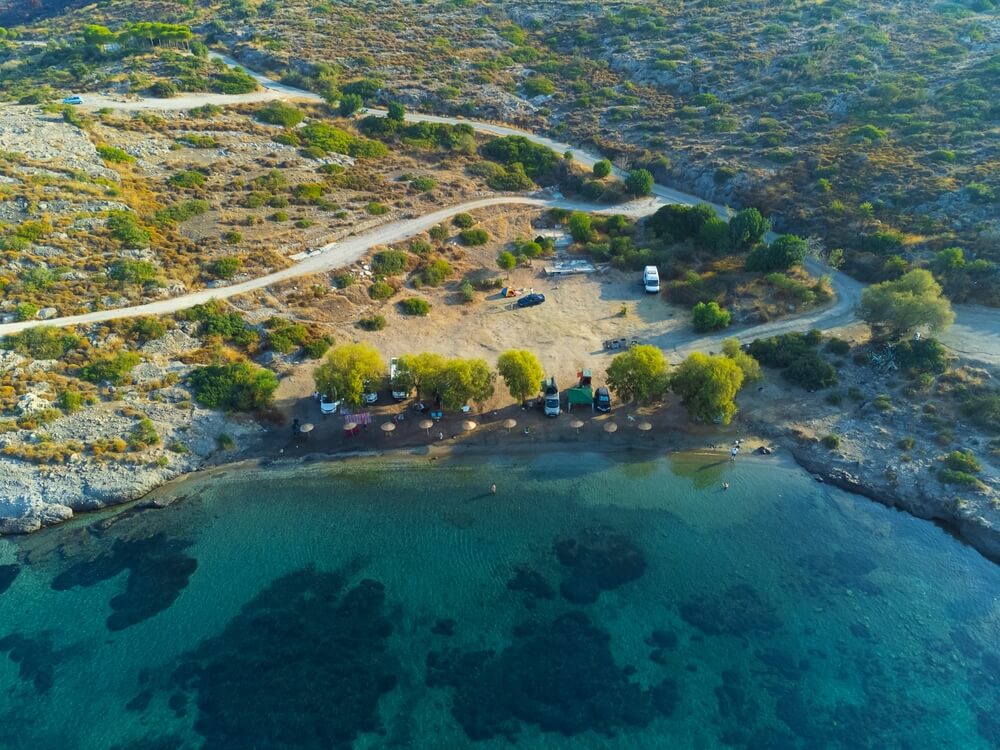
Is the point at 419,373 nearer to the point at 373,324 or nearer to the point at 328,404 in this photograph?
the point at 328,404

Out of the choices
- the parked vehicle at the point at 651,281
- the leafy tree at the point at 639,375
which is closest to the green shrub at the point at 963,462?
the leafy tree at the point at 639,375

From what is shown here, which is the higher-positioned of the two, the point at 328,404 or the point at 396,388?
the point at 396,388

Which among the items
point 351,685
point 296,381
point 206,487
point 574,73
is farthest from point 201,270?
point 574,73

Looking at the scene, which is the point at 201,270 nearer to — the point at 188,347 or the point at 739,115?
the point at 188,347

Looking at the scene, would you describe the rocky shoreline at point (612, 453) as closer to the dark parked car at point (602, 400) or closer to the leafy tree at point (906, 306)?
the dark parked car at point (602, 400)

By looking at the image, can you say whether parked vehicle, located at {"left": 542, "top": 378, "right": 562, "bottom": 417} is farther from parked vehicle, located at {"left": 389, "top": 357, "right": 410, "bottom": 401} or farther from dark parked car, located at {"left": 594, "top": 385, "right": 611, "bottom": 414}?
parked vehicle, located at {"left": 389, "top": 357, "right": 410, "bottom": 401}

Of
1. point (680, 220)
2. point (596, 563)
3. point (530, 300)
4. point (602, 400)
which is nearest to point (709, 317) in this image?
point (602, 400)

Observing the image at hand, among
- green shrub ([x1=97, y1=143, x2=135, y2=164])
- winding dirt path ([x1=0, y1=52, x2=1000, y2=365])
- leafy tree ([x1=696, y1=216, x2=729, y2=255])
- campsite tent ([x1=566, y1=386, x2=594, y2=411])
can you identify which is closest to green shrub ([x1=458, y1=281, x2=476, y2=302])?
winding dirt path ([x1=0, y1=52, x2=1000, y2=365])
